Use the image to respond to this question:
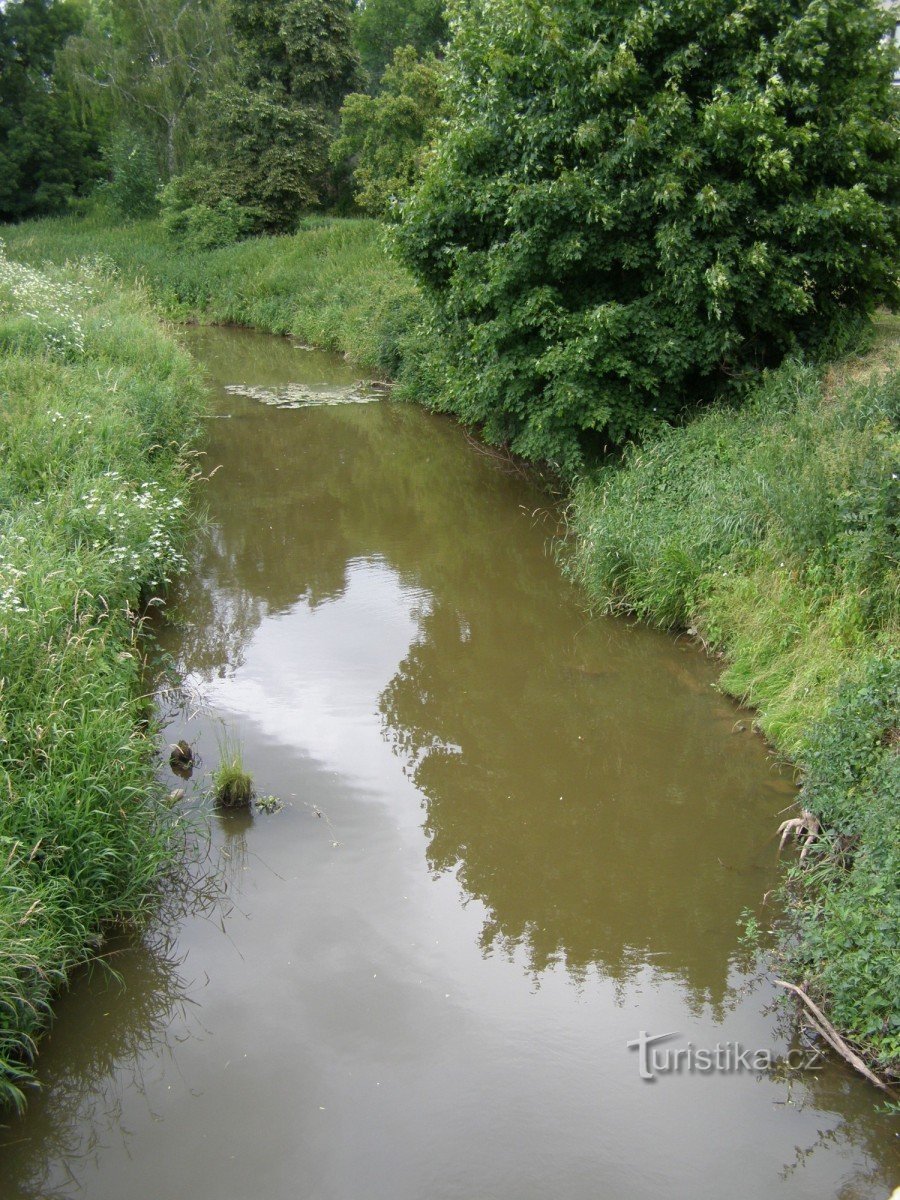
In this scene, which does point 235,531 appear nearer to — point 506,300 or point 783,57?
point 506,300

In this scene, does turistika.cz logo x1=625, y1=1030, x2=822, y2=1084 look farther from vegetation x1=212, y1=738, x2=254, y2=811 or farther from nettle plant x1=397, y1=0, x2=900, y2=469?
nettle plant x1=397, y1=0, x2=900, y2=469

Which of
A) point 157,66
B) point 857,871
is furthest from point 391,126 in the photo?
point 857,871

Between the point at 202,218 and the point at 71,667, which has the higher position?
the point at 71,667

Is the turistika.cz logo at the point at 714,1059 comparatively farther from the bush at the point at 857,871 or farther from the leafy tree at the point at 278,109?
the leafy tree at the point at 278,109

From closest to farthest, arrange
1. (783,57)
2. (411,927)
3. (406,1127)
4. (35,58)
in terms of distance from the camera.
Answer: (406,1127) → (411,927) → (783,57) → (35,58)

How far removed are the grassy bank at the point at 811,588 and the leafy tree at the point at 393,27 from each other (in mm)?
36380

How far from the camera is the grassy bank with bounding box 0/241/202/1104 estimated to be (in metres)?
4.59

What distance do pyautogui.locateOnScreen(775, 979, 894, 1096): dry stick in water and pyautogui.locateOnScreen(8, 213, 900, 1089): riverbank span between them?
0.22ft

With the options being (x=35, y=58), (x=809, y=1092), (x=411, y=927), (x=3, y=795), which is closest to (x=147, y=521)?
(x=3, y=795)

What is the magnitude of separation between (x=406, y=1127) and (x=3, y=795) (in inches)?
97.8

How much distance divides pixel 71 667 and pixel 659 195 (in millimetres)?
7339

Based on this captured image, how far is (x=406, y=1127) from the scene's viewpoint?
4.11 metres

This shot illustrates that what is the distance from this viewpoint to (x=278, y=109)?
29062 millimetres

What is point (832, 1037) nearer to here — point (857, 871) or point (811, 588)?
point (857, 871)
